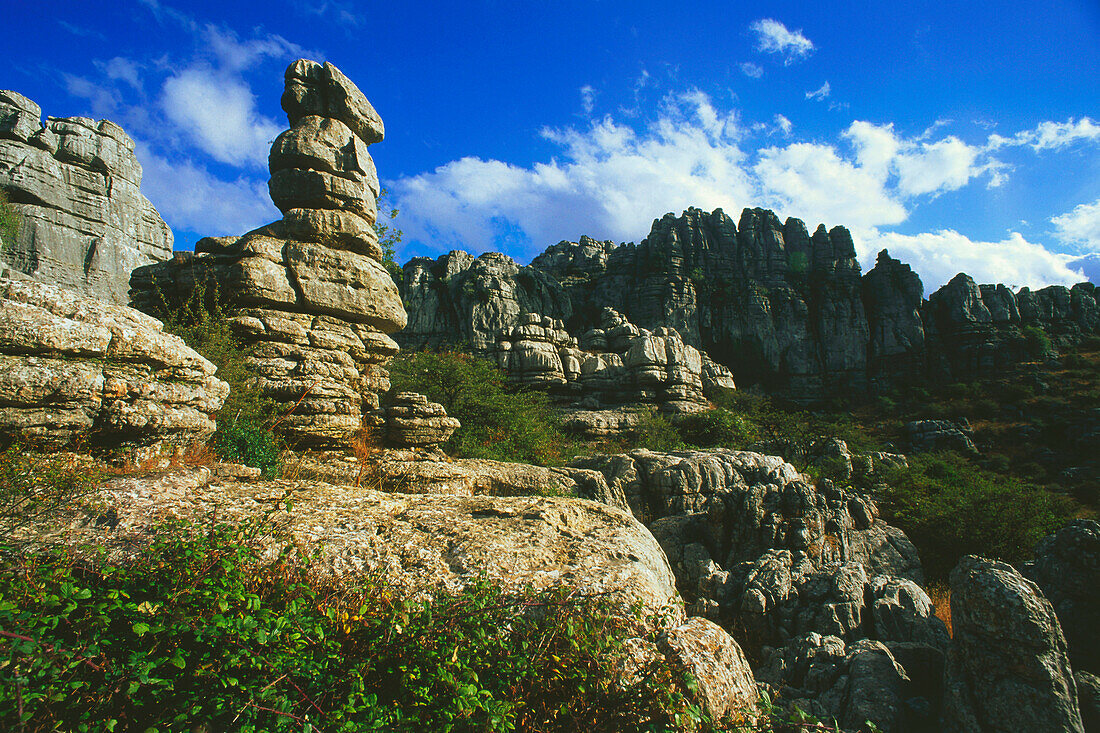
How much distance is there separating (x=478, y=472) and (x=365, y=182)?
8422mm

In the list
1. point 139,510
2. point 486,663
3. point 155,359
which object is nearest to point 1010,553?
point 486,663

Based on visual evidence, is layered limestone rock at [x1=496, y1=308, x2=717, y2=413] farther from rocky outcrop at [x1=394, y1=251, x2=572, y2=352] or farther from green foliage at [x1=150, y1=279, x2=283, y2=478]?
green foliage at [x1=150, y1=279, x2=283, y2=478]

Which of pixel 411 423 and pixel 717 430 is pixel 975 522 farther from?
pixel 717 430

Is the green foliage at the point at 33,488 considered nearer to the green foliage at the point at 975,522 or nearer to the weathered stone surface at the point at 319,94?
the weathered stone surface at the point at 319,94

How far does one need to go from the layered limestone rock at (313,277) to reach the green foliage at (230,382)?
0.22m

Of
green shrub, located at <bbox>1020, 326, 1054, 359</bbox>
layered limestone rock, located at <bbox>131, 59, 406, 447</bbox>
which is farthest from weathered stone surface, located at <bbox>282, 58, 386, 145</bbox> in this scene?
green shrub, located at <bbox>1020, 326, 1054, 359</bbox>

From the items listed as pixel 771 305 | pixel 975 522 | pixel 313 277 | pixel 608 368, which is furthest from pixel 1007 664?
pixel 771 305

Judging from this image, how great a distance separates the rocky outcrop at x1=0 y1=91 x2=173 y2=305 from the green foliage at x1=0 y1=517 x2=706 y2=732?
132 feet

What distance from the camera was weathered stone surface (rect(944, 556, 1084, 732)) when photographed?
393 cm

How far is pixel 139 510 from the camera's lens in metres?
4.14

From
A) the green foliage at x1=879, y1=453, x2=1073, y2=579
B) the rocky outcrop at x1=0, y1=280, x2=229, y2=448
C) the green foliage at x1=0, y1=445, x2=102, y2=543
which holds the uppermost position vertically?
the rocky outcrop at x1=0, y1=280, x2=229, y2=448

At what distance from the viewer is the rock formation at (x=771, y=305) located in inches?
2292

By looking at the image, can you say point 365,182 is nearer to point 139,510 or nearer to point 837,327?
point 139,510

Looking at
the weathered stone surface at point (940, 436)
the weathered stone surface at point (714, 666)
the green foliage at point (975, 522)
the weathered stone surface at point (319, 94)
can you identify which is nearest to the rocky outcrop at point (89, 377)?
the weathered stone surface at point (714, 666)
